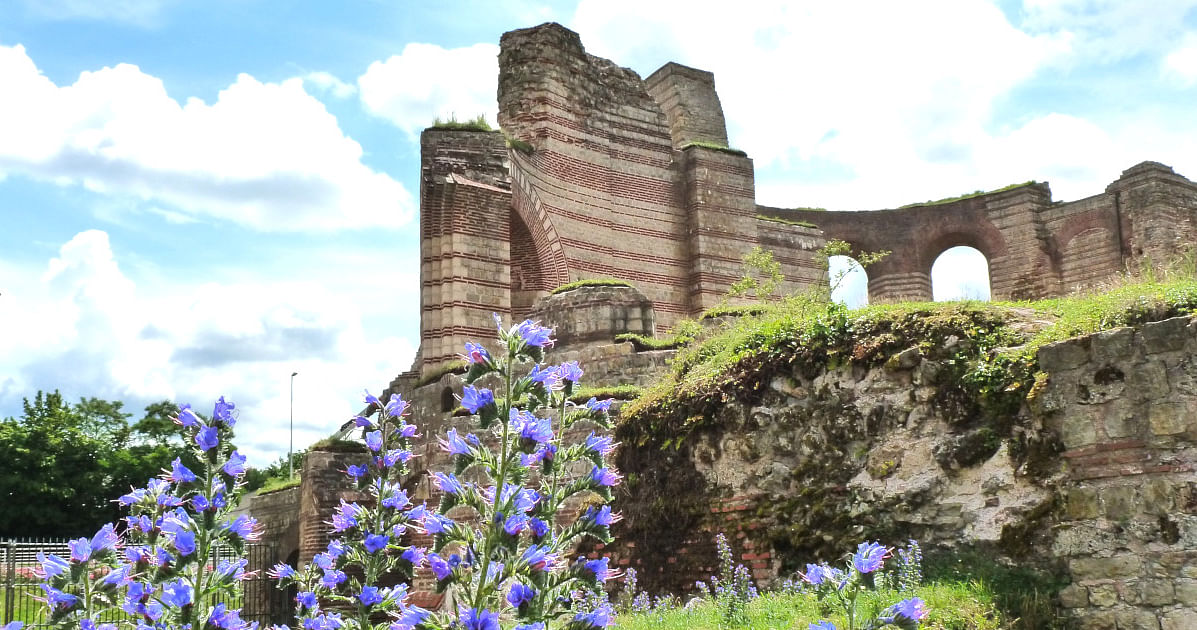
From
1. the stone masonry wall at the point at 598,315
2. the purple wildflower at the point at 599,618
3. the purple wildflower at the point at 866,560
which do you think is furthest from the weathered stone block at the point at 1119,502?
the stone masonry wall at the point at 598,315

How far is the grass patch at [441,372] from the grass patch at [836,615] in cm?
823

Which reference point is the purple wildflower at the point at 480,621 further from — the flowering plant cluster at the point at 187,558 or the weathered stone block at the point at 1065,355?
the weathered stone block at the point at 1065,355

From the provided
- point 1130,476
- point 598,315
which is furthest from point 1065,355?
point 598,315

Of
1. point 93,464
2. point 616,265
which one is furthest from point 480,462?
point 93,464

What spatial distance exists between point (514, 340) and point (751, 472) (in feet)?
18.1

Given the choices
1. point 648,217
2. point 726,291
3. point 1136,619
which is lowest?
point 1136,619

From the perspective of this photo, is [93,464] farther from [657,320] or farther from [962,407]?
[962,407]

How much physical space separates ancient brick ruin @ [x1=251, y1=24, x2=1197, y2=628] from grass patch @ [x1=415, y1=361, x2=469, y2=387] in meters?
0.05

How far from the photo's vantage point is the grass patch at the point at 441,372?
14.6m

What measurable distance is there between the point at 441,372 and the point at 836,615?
9.95 m

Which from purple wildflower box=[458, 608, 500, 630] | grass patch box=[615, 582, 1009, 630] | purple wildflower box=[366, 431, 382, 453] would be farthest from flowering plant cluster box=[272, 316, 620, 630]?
grass patch box=[615, 582, 1009, 630]

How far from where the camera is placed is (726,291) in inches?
794

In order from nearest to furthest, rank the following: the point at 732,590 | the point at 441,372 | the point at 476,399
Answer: the point at 476,399 → the point at 732,590 → the point at 441,372

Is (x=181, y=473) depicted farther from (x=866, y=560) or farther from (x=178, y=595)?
(x=866, y=560)
